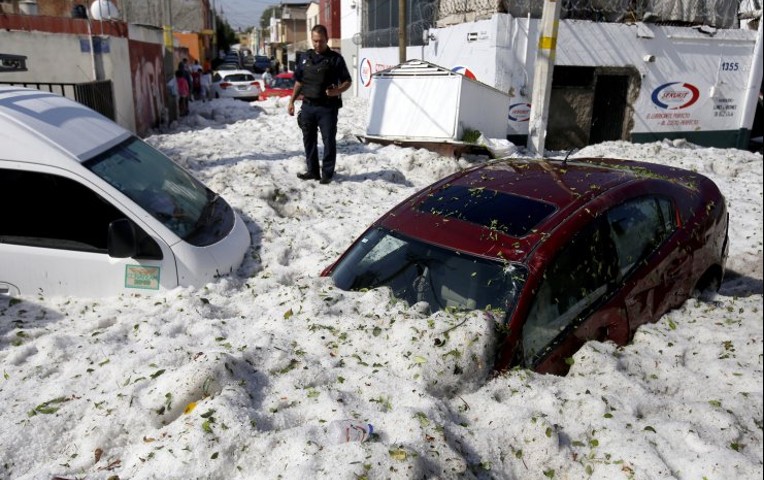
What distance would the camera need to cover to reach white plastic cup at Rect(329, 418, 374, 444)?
2.54 metres

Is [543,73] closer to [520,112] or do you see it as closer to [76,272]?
[520,112]

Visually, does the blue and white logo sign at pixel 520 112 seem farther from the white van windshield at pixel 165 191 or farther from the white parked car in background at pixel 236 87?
A: the white parked car in background at pixel 236 87

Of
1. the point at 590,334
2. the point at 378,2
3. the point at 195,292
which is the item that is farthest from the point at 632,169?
the point at 378,2

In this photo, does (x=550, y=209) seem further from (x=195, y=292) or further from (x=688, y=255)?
(x=195, y=292)

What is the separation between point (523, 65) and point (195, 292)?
1098cm

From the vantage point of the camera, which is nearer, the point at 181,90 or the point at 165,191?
the point at 165,191

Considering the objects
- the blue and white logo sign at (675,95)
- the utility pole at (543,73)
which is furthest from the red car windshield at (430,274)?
the blue and white logo sign at (675,95)

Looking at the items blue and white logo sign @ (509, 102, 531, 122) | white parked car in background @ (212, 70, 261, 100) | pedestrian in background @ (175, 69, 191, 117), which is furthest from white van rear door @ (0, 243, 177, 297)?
white parked car in background @ (212, 70, 261, 100)

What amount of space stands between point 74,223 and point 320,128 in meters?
4.28

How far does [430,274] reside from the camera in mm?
3604

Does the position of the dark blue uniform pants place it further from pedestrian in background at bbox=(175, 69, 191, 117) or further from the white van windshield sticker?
pedestrian in background at bbox=(175, 69, 191, 117)

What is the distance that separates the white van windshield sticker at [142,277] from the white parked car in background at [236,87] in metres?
21.0

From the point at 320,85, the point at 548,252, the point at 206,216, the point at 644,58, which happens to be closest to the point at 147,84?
the point at 320,85

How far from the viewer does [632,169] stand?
15.5 feet
